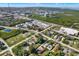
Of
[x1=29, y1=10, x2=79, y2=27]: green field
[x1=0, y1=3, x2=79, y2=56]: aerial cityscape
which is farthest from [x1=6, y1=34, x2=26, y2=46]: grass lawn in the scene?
[x1=29, y1=10, x2=79, y2=27]: green field

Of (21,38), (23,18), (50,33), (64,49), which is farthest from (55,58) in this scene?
(23,18)

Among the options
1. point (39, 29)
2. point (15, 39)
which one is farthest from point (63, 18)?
point (15, 39)

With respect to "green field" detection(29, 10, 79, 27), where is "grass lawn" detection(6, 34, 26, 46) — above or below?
below

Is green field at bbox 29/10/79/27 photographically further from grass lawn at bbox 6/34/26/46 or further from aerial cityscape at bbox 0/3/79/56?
grass lawn at bbox 6/34/26/46

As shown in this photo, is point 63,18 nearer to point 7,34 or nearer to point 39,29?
point 39,29

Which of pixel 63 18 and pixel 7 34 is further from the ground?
pixel 63 18

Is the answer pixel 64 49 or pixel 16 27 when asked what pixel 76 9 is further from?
pixel 16 27

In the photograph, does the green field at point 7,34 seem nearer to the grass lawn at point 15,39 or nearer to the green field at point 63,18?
the grass lawn at point 15,39

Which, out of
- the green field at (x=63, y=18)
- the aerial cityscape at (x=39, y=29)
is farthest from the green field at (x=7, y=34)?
the green field at (x=63, y=18)
